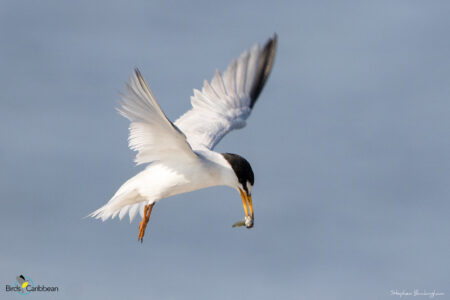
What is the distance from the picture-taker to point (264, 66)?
18.1 meters

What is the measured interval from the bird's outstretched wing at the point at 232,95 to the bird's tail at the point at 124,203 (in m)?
1.85

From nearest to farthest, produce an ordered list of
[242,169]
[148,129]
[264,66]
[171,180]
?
[148,129]
[242,169]
[171,180]
[264,66]

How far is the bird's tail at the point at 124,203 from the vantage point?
15.9 metres

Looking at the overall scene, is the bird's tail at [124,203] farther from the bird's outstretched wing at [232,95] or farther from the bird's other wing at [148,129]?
the bird's outstretched wing at [232,95]

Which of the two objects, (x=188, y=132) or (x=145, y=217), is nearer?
(x=145, y=217)

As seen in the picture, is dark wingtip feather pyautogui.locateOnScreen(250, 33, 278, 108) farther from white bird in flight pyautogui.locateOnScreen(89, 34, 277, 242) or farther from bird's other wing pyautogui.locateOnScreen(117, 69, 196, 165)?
bird's other wing pyautogui.locateOnScreen(117, 69, 196, 165)

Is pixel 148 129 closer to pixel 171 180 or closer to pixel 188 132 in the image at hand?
pixel 171 180

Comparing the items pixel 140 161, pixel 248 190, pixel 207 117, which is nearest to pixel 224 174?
pixel 248 190

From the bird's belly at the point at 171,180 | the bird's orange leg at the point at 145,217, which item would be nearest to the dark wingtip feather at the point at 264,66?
the bird's belly at the point at 171,180

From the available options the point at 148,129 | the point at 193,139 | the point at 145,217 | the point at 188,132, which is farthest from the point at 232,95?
the point at 148,129

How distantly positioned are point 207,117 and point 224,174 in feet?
9.15

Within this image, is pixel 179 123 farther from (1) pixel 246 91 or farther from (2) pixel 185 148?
(2) pixel 185 148

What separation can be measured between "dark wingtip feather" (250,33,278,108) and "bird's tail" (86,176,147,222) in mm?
3387

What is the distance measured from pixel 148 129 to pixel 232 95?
400cm
